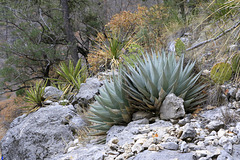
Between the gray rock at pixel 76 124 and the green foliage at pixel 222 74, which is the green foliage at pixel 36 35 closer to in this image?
the gray rock at pixel 76 124

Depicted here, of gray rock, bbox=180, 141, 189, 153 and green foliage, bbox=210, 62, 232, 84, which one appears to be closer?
gray rock, bbox=180, 141, 189, 153

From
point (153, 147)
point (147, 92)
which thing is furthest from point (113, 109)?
point (153, 147)

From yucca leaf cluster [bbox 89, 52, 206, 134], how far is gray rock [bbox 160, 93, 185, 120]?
0.38ft

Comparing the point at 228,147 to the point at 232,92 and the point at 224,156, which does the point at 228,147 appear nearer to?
the point at 224,156

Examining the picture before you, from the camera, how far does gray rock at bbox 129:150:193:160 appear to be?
2307 millimetres

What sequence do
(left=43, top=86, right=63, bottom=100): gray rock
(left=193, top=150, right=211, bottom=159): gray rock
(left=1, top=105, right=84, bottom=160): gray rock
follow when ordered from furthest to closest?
1. (left=43, top=86, right=63, bottom=100): gray rock
2. (left=1, top=105, right=84, bottom=160): gray rock
3. (left=193, top=150, right=211, bottom=159): gray rock

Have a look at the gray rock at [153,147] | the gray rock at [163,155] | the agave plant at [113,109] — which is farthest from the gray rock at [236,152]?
the agave plant at [113,109]

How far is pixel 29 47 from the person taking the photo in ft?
35.6

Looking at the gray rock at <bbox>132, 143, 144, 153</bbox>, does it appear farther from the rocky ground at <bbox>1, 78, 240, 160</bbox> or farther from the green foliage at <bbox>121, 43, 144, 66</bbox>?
the green foliage at <bbox>121, 43, 144, 66</bbox>

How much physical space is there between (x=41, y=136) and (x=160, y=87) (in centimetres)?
293

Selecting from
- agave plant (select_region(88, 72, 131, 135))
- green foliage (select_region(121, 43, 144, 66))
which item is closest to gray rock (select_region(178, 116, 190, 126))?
agave plant (select_region(88, 72, 131, 135))

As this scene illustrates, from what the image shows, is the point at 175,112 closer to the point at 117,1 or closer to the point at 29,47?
the point at 29,47

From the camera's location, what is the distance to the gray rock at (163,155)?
90.8 inches

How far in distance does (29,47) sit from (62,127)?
7.01 metres
